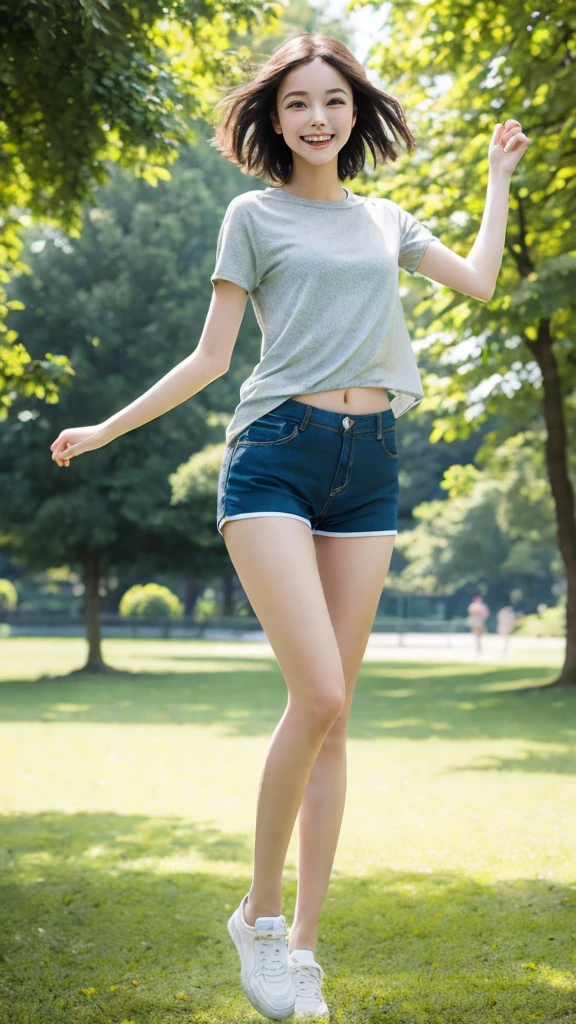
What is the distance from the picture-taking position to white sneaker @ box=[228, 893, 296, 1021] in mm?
3072

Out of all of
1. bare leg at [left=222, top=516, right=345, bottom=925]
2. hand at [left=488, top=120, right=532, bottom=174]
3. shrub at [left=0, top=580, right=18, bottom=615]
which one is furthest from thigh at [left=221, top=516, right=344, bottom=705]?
shrub at [left=0, top=580, right=18, bottom=615]

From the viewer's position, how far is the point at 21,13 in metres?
5.59

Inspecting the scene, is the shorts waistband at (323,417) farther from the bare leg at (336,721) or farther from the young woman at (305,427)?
the bare leg at (336,721)

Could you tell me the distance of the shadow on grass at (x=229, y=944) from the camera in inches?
140

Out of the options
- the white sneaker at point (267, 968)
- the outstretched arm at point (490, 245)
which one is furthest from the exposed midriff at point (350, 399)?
the white sneaker at point (267, 968)

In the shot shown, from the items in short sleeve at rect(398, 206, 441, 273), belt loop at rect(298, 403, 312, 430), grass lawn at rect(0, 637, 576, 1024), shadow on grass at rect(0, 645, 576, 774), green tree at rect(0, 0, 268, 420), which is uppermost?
green tree at rect(0, 0, 268, 420)

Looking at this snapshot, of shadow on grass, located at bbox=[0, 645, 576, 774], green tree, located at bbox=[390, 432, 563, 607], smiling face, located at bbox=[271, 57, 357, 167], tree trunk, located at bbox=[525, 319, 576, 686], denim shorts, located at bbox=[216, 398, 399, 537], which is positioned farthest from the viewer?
green tree, located at bbox=[390, 432, 563, 607]

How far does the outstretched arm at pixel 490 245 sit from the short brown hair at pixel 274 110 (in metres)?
Answer: 0.29

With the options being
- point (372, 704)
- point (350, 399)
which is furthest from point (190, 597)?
point (350, 399)

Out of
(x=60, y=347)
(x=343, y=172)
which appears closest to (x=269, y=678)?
(x=60, y=347)

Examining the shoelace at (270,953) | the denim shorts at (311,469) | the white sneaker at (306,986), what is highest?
the denim shorts at (311,469)

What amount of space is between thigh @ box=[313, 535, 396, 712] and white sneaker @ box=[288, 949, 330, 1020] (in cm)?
69

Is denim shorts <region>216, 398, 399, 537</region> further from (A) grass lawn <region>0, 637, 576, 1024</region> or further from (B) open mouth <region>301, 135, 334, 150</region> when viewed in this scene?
(A) grass lawn <region>0, 637, 576, 1024</region>

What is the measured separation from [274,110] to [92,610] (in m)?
23.0
